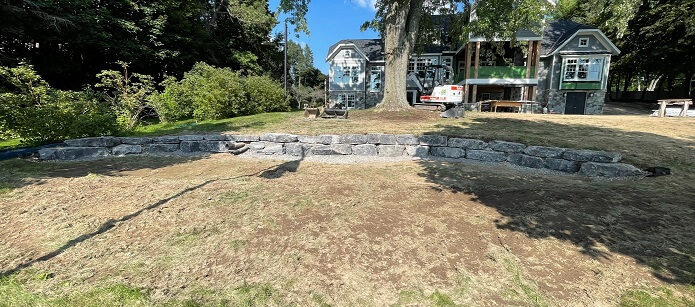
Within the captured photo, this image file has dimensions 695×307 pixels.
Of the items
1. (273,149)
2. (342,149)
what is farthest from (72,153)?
(342,149)

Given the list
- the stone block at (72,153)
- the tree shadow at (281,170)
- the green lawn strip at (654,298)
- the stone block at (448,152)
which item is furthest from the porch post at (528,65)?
the stone block at (72,153)

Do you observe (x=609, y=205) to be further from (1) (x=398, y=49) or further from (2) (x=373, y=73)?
(2) (x=373, y=73)

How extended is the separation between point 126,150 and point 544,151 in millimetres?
10172

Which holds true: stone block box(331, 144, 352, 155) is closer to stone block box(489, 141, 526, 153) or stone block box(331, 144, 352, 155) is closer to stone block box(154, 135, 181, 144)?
stone block box(489, 141, 526, 153)

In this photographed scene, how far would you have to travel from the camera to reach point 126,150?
27.2 feet

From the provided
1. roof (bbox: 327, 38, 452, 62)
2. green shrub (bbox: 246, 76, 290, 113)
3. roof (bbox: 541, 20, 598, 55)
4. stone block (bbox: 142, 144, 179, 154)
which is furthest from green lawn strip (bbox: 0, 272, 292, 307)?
roof (bbox: 327, 38, 452, 62)

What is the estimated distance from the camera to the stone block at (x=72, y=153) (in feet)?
24.3

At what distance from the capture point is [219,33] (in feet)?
105

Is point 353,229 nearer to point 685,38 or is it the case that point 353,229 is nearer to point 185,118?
point 185,118

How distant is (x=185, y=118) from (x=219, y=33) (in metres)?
20.5

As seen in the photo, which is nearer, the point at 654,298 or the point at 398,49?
the point at 654,298

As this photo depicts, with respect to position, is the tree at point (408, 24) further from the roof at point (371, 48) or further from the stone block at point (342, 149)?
the roof at point (371, 48)

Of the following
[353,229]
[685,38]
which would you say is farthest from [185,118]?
[685,38]

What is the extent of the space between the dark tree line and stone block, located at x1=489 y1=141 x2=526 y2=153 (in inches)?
748
